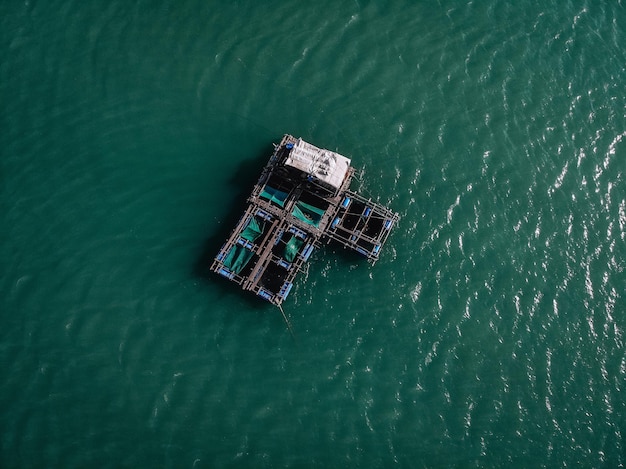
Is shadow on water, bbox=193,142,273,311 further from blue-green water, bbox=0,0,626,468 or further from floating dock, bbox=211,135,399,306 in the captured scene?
floating dock, bbox=211,135,399,306

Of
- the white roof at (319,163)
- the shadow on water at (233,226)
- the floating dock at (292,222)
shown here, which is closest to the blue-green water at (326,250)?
the shadow on water at (233,226)

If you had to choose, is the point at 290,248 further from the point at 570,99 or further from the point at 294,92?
the point at 570,99

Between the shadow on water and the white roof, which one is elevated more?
the white roof

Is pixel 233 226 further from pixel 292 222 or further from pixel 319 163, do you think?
pixel 319 163

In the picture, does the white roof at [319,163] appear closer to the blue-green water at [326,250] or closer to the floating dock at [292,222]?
the floating dock at [292,222]

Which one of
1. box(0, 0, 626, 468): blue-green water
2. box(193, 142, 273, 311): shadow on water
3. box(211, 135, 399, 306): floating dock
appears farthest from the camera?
box(193, 142, 273, 311): shadow on water

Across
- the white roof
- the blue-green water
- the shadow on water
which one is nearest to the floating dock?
the white roof

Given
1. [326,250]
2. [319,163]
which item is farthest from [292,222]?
[319,163]

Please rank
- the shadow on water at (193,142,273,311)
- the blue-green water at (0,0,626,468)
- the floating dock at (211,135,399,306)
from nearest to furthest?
1. the blue-green water at (0,0,626,468)
2. the floating dock at (211,135,399,306)
3. the shadow on water at (193,142,273,311)
